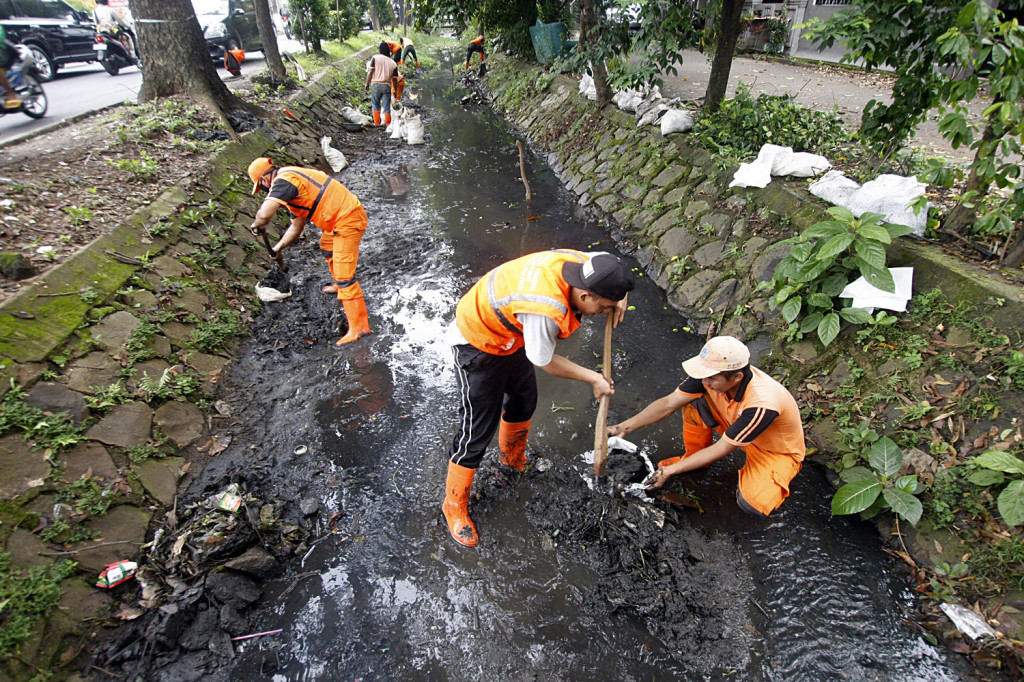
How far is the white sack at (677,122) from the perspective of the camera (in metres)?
6.54

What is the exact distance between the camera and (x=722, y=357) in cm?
269

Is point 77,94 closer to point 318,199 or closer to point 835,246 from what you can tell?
point 318,199

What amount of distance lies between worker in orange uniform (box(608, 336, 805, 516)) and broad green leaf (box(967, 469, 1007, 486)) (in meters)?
0.86

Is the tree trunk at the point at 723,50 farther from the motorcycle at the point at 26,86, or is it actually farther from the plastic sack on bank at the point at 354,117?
the motorcycle at the point at 26,86

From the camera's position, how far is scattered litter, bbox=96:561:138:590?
2.59 meters

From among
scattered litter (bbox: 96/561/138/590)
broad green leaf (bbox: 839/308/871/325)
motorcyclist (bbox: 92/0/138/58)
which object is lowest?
scattered litter (bbox: 96/561/138/590)

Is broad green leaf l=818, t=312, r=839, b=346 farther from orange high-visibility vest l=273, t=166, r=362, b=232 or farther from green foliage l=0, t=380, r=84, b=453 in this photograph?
green foliage l=0, t=380, r=84, b=453

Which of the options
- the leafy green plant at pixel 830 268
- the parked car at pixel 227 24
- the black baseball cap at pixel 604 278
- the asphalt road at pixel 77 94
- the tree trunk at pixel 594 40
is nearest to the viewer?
the black baseball cap at pixel 604 278

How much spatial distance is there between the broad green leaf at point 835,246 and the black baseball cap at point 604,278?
2.31 meters

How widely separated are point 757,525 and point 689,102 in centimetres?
658

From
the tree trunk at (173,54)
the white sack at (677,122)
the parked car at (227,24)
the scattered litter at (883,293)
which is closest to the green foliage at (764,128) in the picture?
the white sack at (677,122)

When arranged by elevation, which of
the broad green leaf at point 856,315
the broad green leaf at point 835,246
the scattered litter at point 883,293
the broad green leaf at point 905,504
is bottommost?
the broad green leaf at point 905,504

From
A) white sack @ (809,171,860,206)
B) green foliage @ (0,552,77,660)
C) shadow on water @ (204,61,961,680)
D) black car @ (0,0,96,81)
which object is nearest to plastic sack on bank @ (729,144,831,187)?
white sack @ (809,171,860,206)

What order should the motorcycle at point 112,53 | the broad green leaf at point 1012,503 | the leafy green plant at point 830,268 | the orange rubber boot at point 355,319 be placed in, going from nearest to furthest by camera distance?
1. the broad green leaf at point 1012,503
2. the leafy green plant at point 830,268
3. the orange rubber boot at point 355,319
4. the motorcycle at point 112,53
